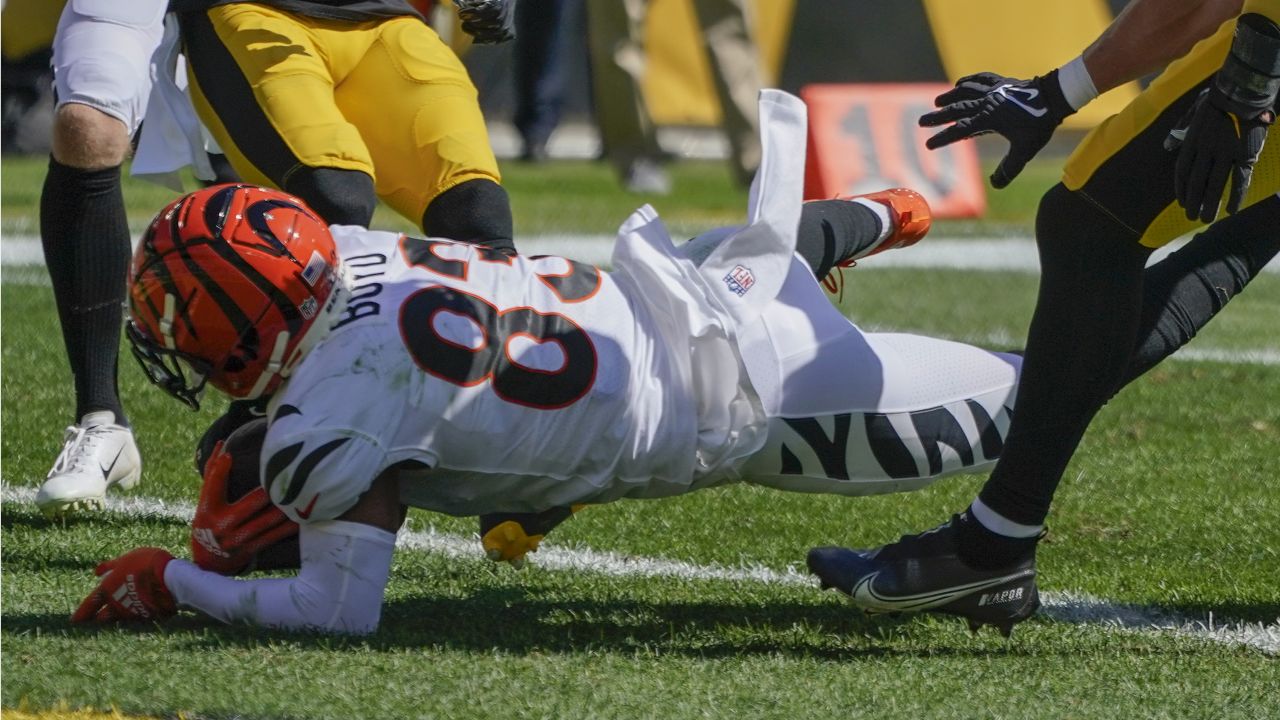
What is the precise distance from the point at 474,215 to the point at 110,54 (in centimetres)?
84

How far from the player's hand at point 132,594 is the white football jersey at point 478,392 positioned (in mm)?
301

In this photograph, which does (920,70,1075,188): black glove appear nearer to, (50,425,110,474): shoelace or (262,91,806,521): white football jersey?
(262,91,806,521): white football jersey

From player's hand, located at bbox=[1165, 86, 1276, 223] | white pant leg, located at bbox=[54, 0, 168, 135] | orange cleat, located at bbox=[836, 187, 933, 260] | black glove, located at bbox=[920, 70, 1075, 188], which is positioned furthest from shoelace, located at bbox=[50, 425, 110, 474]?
player's hand, located at bbox=[1165, 86, 1276, 223]

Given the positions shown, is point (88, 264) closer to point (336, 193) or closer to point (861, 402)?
point (336, 193)

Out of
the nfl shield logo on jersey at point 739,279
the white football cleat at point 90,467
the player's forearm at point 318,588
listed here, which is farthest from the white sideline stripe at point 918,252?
the player's forearm at point 318,588

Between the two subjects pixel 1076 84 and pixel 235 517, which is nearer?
pixel 235 517

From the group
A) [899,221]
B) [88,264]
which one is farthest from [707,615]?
[88,264]

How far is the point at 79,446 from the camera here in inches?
143

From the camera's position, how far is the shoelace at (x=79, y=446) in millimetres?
3557

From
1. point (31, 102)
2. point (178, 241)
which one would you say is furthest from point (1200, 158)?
point (31, 102)

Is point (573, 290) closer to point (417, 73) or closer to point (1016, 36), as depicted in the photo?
point (417, 73)

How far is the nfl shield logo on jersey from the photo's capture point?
9.21ft

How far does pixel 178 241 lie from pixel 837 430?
1.05m

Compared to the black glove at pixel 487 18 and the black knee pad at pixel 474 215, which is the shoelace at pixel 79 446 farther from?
the black glove at pixel 487 18
